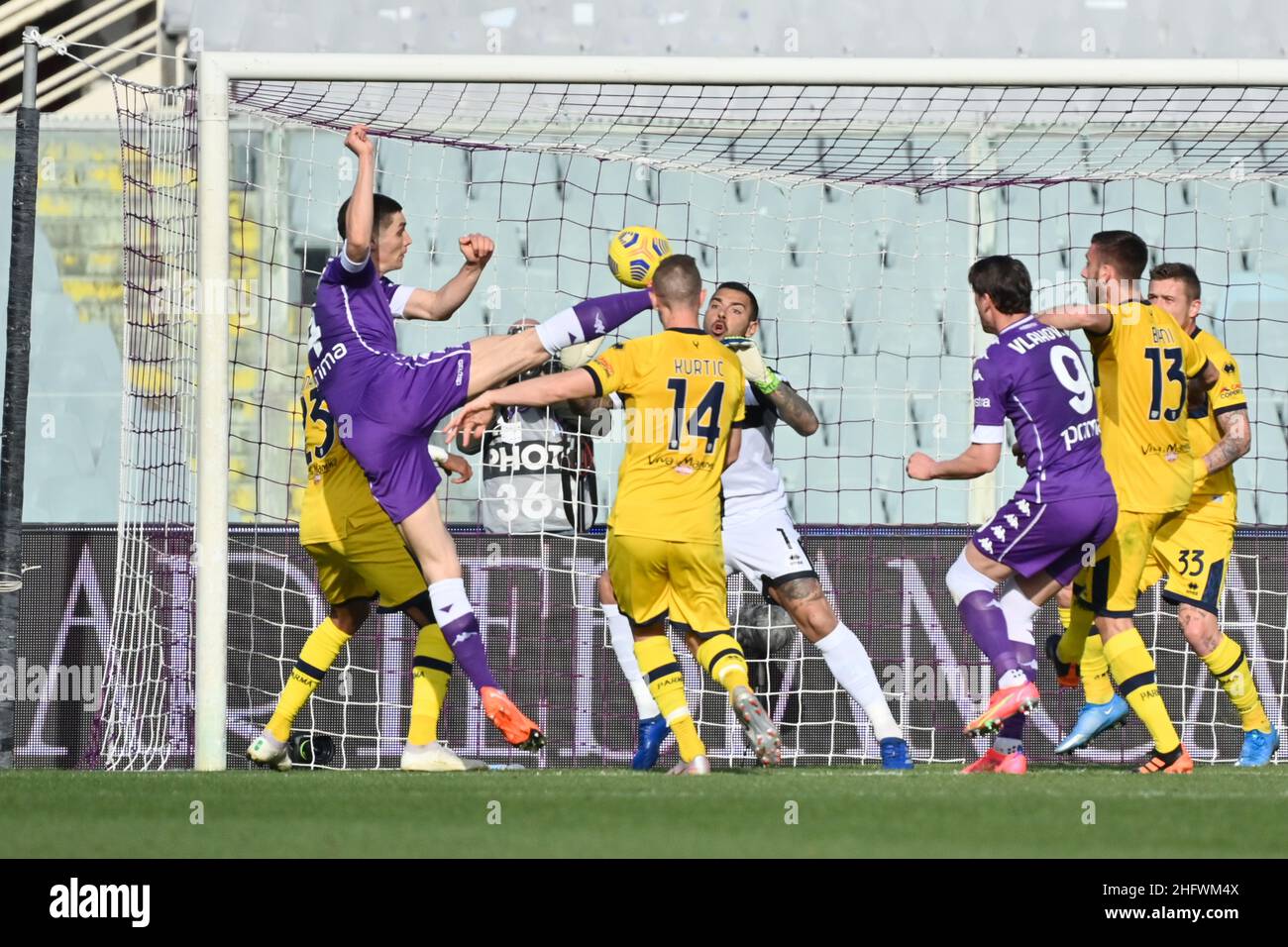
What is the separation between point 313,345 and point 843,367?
5.87 meters

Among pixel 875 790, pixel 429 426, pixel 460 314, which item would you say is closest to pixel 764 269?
pixel 460 314

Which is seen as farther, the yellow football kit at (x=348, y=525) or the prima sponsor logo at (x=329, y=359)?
the yellow football kit at (x=348, y=525)

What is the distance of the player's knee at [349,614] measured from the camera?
693 centimetres

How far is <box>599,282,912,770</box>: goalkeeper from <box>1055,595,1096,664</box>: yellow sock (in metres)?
0.71

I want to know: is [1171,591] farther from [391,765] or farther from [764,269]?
[764,269]

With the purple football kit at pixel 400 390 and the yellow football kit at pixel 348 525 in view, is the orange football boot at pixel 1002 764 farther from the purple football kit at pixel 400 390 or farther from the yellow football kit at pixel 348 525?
the yellow football kit at pixel 348 525

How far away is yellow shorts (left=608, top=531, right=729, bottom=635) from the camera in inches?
238

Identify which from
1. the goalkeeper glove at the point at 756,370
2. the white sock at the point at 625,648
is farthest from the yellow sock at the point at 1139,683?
the white sock at the point at 625,648

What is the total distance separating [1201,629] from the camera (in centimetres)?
734

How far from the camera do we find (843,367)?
12.0m

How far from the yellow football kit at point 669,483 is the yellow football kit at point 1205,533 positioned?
2190 millimetres

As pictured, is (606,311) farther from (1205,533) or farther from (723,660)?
(1205,533)
